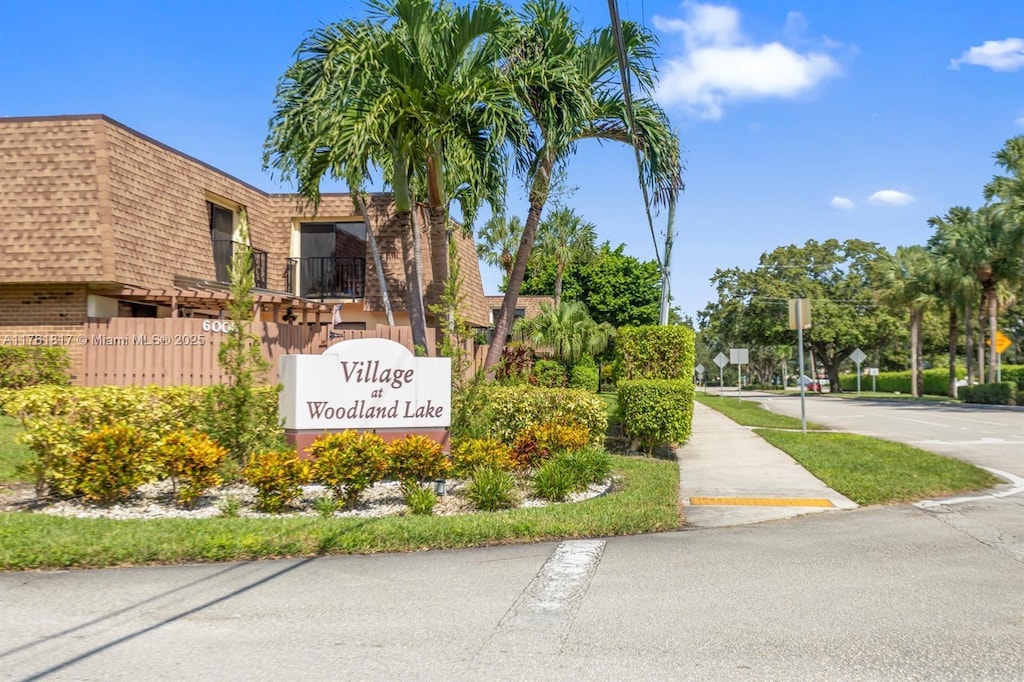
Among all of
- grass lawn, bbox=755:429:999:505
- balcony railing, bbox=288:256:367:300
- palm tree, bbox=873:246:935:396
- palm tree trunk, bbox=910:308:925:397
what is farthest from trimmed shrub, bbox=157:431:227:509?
palm tree trunk, bbox=910:308:925:397

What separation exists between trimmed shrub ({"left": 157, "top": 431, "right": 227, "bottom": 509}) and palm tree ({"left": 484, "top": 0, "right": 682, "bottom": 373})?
638 centimetres

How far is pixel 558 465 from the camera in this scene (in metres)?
9.36

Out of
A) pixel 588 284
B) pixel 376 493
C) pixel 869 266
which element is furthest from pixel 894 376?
pixel 376 493

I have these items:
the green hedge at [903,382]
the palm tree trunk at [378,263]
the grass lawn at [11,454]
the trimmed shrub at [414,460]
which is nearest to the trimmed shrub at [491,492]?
the trimmed shrub at [414,460]

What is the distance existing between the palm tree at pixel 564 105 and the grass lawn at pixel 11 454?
691 centimetres

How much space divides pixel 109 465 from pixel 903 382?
68.5 metres

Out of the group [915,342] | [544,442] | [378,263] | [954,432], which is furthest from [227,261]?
[915,342]

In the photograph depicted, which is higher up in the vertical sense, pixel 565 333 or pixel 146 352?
pixel 565 333

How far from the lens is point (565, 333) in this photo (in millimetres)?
31125

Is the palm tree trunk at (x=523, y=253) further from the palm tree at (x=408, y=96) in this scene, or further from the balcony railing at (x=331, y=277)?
the balcony railing at (x=331, y=277)

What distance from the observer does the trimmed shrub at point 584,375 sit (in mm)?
30469

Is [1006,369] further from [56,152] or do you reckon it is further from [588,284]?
[56,152]

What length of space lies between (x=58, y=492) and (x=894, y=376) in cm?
7057

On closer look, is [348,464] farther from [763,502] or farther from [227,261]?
[227,261]
